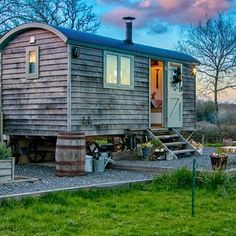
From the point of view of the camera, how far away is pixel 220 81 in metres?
31.9

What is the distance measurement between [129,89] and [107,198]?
242 inches

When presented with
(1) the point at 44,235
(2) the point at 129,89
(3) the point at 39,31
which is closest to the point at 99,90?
(2) the point at 129,89

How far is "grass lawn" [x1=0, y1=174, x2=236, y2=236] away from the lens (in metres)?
5.99

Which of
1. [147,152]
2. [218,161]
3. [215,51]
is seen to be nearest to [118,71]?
[147,152]

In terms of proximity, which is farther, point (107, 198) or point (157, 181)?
point (157, 181)

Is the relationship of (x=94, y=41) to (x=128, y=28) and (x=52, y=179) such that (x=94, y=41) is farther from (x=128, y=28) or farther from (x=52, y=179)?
(x=52, y=179)

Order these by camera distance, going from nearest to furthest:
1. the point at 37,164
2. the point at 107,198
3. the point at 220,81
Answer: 1. the point at 107,198
2. the point at 37,164
3. the point at 220,81

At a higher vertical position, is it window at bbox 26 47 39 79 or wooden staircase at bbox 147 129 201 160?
window at bbox 26 47 39 79

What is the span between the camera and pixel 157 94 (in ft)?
51.5

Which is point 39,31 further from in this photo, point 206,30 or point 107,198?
point 206,30

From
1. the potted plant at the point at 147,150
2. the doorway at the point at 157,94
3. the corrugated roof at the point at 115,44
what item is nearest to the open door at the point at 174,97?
the doorway at the point at 157,94

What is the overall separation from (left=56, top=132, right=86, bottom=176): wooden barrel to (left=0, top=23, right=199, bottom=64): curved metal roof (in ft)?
8.21

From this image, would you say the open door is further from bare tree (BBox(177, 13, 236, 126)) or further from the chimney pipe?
bare tree (BBox(177, 13, 236, 126))

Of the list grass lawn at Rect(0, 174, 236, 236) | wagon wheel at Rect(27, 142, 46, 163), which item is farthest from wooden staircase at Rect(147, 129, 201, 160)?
grass lawn at Rect(0, 174, 236, 236)
